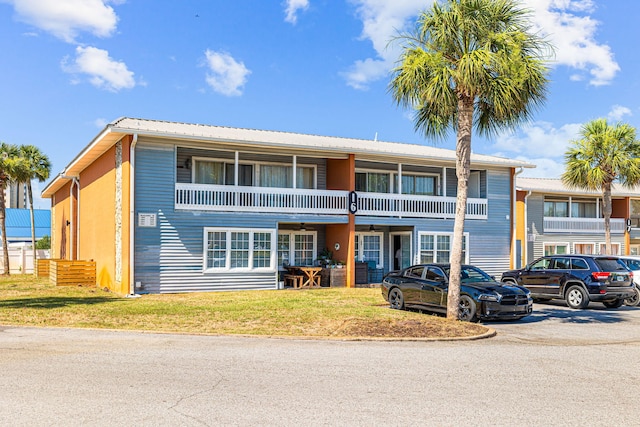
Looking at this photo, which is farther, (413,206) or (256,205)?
(413,206)

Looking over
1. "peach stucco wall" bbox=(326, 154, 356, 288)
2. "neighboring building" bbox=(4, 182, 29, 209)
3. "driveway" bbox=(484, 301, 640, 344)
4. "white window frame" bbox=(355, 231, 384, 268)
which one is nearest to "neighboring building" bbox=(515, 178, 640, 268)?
"white window frame" bbox=(355, 231, 384, 268)

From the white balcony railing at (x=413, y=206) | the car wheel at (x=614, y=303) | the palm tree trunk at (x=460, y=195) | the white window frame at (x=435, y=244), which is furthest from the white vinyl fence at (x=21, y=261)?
the car wheel at (x=614, y=303)

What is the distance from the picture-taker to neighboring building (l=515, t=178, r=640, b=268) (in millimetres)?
32781

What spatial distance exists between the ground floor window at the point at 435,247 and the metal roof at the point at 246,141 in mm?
3274

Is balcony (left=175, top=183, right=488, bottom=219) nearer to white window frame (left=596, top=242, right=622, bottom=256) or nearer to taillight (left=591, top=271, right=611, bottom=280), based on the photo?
taillight (left=591, top=271, right=611, bottom=280)

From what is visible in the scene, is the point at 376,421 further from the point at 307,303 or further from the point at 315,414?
the point at 307,303

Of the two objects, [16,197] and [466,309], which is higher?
[16,197]

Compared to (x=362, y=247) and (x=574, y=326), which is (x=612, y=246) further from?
(x=574, y=326)

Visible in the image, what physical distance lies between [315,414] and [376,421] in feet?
2.16

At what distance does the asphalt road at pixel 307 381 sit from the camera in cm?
639

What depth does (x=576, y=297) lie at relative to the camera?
1833cm

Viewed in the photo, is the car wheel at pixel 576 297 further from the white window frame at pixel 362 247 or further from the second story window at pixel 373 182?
the second story window at pixel 373 182

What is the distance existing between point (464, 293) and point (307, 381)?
25.3 ft

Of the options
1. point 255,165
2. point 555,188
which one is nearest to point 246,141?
point 255,165
